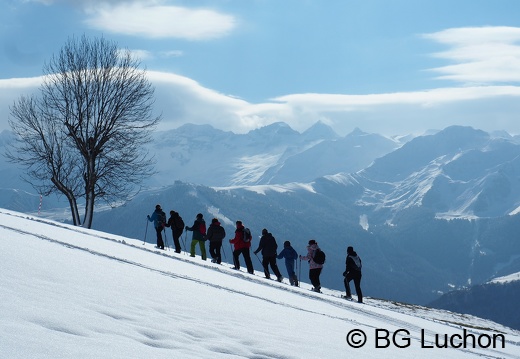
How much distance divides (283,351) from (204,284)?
7057mm

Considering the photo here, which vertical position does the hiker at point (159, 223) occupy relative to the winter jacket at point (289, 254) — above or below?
above

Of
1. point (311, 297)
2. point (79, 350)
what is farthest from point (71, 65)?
point (79, 350)

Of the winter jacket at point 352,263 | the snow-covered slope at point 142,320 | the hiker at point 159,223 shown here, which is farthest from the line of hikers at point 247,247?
the snow-covered slope at point 142,320

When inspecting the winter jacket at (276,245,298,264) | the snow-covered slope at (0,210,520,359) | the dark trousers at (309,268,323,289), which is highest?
the winter jacket at (276,245,298,264)

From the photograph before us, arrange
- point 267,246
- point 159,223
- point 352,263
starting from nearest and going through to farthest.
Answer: point 352,263 → point 267,246 → point 159,223

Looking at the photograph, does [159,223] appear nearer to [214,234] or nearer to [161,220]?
[161,220]

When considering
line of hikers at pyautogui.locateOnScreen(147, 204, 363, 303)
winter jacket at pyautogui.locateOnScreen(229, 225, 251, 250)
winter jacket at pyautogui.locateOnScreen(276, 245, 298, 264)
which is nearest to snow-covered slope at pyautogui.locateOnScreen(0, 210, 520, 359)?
line of hikers at pyautogui.locateOnScreen(147, 204, 363, 303)

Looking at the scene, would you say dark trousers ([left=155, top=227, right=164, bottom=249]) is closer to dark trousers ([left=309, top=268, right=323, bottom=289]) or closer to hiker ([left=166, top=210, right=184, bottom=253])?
hiker ([left=166, top=210, right=184, bottom=253])

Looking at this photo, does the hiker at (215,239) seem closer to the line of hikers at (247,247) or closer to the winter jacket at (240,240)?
the line of hikers at (247,247)

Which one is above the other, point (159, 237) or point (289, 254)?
point (159, 237)

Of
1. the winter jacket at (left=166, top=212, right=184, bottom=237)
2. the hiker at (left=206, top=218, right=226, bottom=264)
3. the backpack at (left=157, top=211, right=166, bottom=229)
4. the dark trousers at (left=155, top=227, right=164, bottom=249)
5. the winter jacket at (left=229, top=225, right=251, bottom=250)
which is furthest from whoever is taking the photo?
the winter jacket at (left=166, top=212, right=184, bottom=237)

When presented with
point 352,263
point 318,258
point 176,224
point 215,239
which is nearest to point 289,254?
point 318,258

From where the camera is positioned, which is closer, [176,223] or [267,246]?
[267,246]

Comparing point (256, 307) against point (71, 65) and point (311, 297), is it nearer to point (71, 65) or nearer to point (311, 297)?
point (311, 297)
